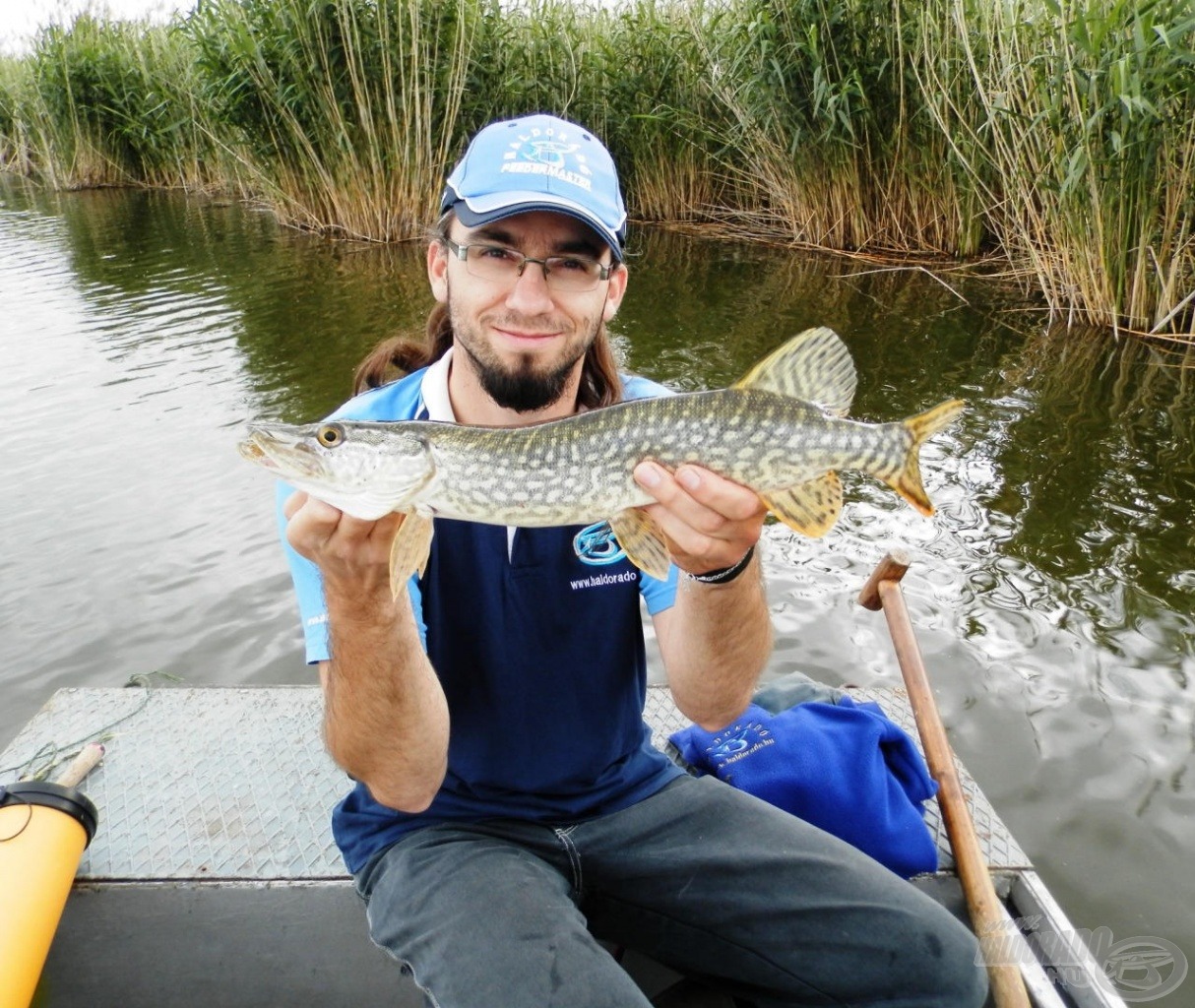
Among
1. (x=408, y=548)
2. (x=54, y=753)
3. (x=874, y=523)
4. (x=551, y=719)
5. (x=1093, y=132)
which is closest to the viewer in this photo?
(x=408, y=548)

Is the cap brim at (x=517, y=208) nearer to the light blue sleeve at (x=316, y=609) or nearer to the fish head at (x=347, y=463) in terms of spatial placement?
the fish head at (x=347, y=463)

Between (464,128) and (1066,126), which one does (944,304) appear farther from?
(464,128)

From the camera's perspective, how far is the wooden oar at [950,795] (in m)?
1.99

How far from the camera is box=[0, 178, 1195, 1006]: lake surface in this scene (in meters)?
3.14

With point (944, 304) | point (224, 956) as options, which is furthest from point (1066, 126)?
point (224, 956)

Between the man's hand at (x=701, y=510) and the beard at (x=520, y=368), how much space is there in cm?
44

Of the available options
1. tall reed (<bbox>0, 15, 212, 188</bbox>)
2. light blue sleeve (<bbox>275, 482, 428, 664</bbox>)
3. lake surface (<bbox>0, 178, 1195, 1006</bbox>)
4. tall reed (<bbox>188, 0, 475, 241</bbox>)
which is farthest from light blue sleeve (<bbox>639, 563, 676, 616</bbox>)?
tall reed (<bbox>0, 15, 212, 188</bbox>)

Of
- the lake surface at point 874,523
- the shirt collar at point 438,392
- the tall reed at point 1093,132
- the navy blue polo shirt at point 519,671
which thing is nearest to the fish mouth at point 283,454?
the navy blue polo shirt at point 519,671

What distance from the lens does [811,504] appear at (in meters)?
1.87

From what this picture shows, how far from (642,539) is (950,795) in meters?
1.24

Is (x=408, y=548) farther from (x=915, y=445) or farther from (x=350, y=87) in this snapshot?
(x=350, y=87)

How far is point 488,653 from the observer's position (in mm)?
1976

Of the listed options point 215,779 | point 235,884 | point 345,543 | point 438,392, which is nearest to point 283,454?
point 345,543

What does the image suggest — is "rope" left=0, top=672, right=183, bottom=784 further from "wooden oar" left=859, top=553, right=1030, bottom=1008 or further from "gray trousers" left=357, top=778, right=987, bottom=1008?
"wooden oar" left=859, top=553, right=1030, bottom=1008
